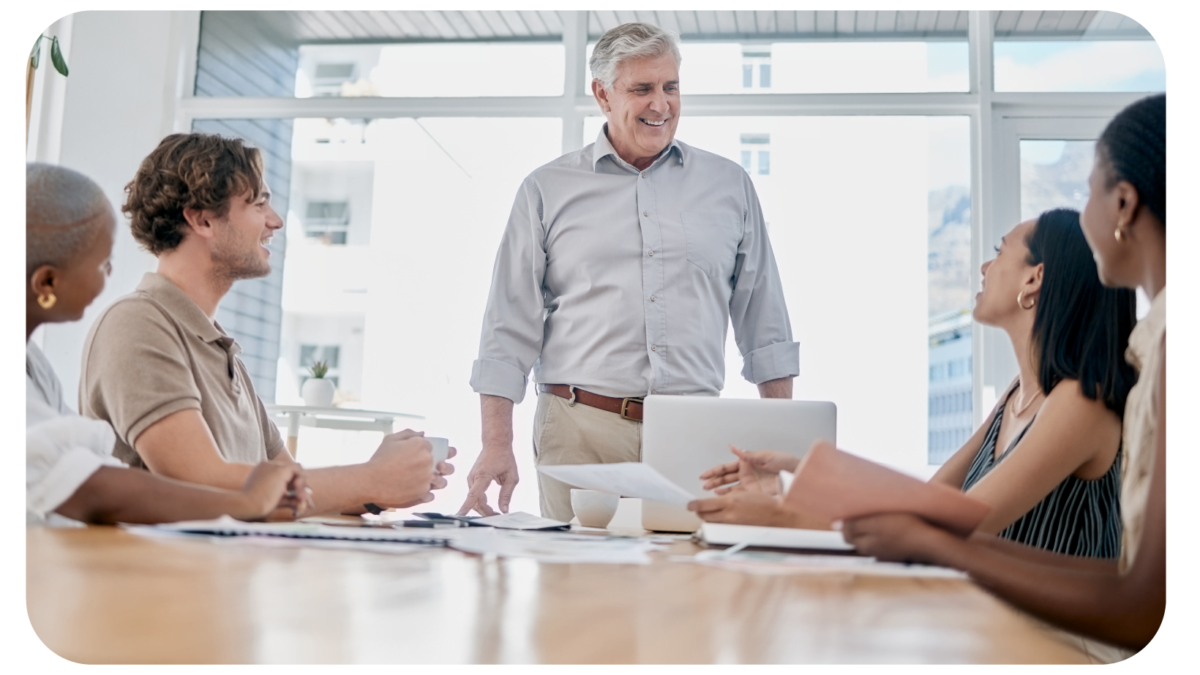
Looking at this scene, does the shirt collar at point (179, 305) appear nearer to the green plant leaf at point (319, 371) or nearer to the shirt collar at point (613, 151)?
the shirt collar at point (613, 151)

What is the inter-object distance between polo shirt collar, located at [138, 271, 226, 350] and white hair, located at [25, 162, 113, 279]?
531mm

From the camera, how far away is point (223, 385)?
1576mm

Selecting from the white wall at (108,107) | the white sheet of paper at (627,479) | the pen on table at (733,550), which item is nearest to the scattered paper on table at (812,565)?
the pen on table at (733,550)

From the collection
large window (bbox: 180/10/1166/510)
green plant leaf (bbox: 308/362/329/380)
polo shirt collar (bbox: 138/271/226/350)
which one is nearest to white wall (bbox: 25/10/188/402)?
large window (bbox: 180/10/1166/510)

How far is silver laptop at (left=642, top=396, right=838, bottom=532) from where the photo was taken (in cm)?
158

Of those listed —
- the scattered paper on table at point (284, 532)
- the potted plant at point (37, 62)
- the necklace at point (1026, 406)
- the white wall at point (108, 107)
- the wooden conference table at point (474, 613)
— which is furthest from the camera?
the white wall at point (108, 107)

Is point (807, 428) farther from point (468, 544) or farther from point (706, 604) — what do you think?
point (706, 604)

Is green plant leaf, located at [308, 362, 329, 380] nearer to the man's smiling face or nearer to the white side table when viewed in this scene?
the white side table

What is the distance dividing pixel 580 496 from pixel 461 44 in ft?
11.3

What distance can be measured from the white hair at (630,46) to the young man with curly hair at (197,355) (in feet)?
3.33

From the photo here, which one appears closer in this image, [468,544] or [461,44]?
[468,544]

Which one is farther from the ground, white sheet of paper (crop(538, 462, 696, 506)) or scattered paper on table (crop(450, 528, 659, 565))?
white sheet of paper (crop(538, 462, 696, 506))

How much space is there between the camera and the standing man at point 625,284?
2.28 m
